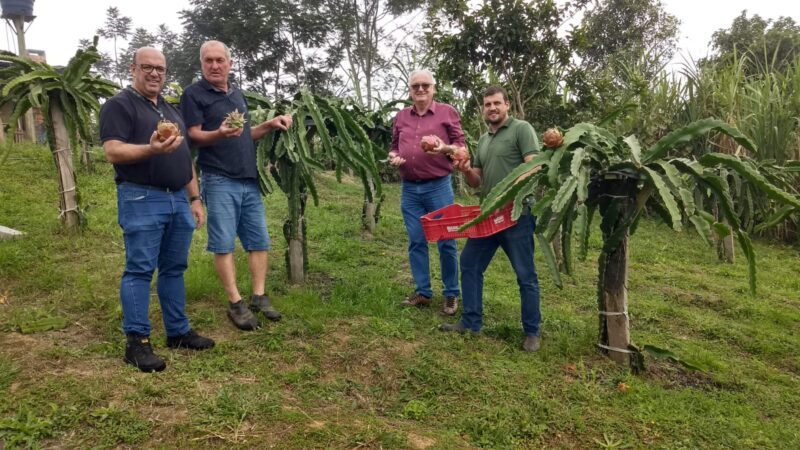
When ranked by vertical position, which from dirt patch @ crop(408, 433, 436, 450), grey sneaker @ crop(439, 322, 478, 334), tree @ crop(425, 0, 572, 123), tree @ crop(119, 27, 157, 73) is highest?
tree @ crop(119, 27, 157, 73)

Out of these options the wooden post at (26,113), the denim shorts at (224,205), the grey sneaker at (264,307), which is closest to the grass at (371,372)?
the grey sneaker at (264,307)

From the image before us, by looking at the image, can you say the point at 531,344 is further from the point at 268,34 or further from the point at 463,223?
the point at 268,34

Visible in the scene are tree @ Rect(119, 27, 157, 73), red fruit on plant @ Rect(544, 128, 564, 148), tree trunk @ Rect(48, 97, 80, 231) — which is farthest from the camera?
tree @ Rect(119, 27, 157, 73)

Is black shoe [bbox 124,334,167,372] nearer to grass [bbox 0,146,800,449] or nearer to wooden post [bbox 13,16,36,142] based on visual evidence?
grass [bbox 0,146,800,449]

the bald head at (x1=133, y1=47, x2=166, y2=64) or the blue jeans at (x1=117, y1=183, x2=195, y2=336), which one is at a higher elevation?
the bald head at (x1=133, y1=47, x2=166, y2=64)

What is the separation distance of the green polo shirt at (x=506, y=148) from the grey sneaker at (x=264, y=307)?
179 cm

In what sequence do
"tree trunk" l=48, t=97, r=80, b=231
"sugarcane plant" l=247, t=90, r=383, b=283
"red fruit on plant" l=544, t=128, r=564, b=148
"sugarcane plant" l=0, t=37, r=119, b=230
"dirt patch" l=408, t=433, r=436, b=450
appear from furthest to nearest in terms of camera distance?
"tree trunk" l=48, t=97, r=80, b=231, "sugarcane plant" l=0, t=37, r=119, b=230, "sugarcane plant" l=247, t=90, r=383, b=283, "red fruit on plant" l=544, t=128, r=564, b=148, "dirt patch" l=408, t=433, r=436, b=450

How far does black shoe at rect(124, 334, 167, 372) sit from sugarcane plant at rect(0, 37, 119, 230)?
302 centimetres

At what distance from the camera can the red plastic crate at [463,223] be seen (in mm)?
3396

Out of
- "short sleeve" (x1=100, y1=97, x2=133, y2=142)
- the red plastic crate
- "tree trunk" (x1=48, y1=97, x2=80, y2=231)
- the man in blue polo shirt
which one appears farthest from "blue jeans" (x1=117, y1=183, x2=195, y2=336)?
"tree trunk" (x1=48, y1=97, x2=80, y2=231)

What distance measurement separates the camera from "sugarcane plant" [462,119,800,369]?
2.78m

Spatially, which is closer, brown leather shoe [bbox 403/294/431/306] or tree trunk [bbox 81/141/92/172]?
brown leather shoe [bbox 403/294/431/306]

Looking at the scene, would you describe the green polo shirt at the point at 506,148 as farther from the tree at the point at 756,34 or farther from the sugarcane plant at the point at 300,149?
the tree at the point at 756,34

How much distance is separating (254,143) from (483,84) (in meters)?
3.43
